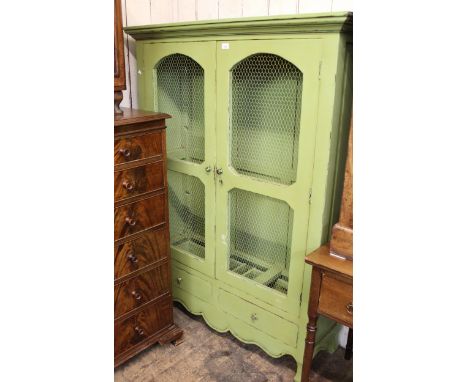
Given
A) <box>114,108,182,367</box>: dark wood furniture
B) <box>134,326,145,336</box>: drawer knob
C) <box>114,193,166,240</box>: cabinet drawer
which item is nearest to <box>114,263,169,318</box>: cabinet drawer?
<box>114,108,182,367</box>: dark wood furniture

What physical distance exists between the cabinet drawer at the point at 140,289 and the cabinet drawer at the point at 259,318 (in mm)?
292

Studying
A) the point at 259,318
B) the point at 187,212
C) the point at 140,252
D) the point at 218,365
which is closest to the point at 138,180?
the point at 140,252

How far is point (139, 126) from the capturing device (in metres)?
1.56

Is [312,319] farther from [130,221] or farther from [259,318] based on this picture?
[130,221]

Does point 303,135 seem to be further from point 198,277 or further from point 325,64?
point 198,277

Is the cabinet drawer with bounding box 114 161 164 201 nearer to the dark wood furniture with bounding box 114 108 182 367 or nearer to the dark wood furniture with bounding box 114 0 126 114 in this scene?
the dark wood furniture with bounding box 114 108 182 367

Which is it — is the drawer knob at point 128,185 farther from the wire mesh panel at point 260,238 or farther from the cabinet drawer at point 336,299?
the cabinet drawer at point 336,299

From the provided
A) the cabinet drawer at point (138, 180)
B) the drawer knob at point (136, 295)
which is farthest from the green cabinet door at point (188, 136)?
the drawer knob at point (136, 295)

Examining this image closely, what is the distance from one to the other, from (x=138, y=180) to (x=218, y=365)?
0.93 m

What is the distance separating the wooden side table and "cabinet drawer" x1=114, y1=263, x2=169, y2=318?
72cm

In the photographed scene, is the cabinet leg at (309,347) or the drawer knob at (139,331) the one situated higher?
the cabinet leg at (309,347)

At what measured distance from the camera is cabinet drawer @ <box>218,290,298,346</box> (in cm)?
168

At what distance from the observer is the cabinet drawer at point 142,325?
1.72 metres

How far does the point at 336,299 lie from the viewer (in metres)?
1.39
